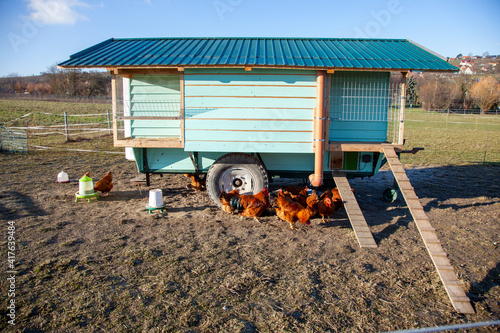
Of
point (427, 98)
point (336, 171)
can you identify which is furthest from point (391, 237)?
point (427, 98)

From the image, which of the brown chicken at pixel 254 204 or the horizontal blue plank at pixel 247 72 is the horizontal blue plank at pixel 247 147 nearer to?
the brown chicken at pixel 254 204

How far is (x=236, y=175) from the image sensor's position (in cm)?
755

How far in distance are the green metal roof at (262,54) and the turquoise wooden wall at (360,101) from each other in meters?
0.45

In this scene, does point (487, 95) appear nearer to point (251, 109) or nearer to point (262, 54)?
point (262, 54)

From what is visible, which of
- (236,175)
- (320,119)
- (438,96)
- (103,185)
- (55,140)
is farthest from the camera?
(438,96)

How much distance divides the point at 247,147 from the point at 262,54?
6.57 ft

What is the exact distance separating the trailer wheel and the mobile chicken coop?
22 mm

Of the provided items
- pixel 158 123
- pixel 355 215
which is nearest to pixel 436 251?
pixel 355 215

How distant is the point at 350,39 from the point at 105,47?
234 inches

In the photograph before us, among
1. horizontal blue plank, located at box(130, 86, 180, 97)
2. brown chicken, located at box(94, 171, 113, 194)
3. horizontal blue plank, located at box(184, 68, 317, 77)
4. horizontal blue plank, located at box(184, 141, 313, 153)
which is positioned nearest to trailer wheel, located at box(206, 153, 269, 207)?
horizontal blue plank, located at box(184, 141, 313, 153)

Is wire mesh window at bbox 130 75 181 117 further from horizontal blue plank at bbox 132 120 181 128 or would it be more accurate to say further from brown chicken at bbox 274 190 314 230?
brown chicken at bbox 274 190 314 230

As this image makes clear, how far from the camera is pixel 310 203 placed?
6625 mm

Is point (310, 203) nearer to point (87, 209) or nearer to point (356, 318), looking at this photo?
point (356, 318)

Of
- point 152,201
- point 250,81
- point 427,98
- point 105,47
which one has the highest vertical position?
point 427,98
